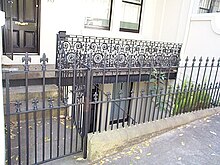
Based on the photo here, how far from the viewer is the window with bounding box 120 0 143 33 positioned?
7988 millimetres

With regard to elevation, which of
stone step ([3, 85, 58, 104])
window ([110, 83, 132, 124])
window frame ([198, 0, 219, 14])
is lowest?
window ([110, 83, 132, 124])

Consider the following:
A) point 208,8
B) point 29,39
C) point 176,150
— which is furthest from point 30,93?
point 208,8

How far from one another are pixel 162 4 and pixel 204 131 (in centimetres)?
604

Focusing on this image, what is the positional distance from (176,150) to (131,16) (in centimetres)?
631

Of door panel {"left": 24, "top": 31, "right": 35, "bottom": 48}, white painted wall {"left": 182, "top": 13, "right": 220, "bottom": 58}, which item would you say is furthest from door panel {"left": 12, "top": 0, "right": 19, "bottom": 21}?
white painted wall {"left": 182, "top": 13, "right": 220, "bottom": 58}

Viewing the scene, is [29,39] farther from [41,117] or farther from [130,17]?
[130,17]

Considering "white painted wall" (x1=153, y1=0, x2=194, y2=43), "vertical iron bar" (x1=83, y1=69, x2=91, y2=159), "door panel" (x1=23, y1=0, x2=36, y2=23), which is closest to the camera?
"vertical iron bar" (x1=83, y1=69, x2=91, y2=159)

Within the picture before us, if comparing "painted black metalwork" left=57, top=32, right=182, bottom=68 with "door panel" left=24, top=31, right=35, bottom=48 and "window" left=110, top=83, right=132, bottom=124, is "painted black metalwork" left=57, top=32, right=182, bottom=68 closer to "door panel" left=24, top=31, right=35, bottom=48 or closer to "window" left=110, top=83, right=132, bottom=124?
"window" left=110, top=83, right=132, bottom=124

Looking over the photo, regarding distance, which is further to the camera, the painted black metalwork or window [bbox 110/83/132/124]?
the painted black metalwork

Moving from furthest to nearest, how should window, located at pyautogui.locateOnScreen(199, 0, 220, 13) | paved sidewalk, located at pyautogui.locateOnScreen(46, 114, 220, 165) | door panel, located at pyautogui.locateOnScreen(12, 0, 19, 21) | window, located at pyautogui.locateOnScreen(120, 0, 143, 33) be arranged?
window, located at pyautogui.locateOnScreen(199, 0, 220, 13), window, located at pyautogui.locateOnScreen(120, 0, 143, 33), door panel, located at pyautogui.locateOnScreen(12, 0, 19, 21), paved sidewalk, located at pyautogui.locateOnScreen(46, 114, 220, 165)

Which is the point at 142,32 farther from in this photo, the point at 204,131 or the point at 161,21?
the point at 204,131

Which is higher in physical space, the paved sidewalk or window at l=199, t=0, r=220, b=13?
window at l=199, t=0, r=220, b=13

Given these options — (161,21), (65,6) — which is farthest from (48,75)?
(161,21)

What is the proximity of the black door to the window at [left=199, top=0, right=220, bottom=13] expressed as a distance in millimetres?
6213
